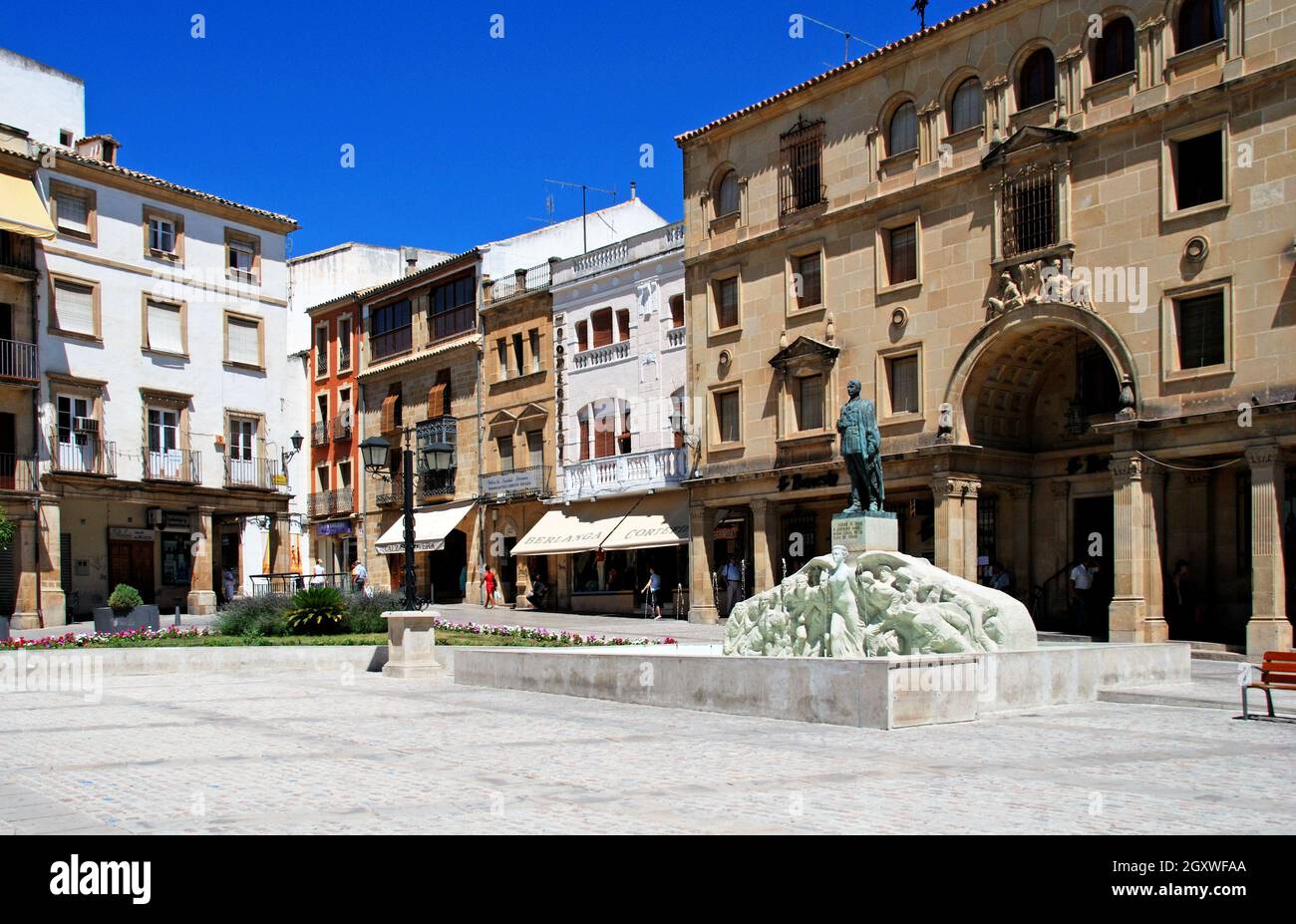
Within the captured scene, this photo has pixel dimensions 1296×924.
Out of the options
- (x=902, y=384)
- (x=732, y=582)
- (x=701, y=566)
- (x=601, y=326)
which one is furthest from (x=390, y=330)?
(x=902, y=384)

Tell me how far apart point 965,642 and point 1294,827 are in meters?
6.39

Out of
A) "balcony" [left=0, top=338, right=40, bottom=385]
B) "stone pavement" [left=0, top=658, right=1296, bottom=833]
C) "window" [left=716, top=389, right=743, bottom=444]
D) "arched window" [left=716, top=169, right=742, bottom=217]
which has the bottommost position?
"stone pavement" [left=0, top=658, right=1296, bottom=833]

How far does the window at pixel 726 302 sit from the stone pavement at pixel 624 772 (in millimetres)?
21176

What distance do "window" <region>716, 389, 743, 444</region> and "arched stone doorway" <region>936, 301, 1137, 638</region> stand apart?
727cm

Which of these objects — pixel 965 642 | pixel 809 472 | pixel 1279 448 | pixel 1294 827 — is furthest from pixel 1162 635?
pixel 1294 827

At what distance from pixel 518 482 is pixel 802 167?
15.8 metres

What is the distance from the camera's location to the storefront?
37.5m

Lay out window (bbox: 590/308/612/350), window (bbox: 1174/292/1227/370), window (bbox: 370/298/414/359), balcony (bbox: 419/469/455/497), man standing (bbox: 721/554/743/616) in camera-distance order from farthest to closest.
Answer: window (bbox: 370/298/414/359) → balcony (bbox: 419/469/455/497) → window (bbox: 590/308/612/350) → man standing (bbox: 721/554/743/616) → window (bbox: 1174/292/1227/370)

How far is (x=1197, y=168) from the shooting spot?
80.7ft

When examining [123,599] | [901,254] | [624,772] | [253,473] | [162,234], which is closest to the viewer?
[624,772]

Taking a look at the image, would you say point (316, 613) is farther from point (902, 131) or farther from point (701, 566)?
point (902, 131)

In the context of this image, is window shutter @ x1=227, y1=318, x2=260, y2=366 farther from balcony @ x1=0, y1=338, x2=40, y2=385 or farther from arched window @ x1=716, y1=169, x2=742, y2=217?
arched window @ x1=716, y1=169, x2=742, y2=217

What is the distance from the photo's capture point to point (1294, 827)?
24.1 ft

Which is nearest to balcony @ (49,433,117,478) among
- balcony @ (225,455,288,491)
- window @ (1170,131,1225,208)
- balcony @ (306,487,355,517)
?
balcony @ (225,455,288,491)
